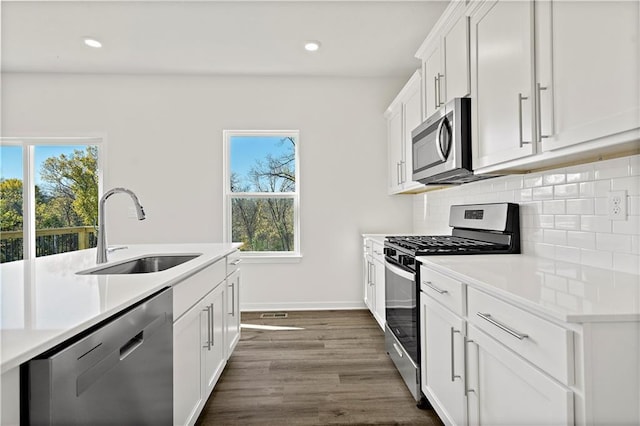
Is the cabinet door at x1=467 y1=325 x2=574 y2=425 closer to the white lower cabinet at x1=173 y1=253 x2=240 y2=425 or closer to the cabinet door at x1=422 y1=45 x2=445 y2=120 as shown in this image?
the white lower cabinet at x1=173 y1=253 x2=240 y2=425

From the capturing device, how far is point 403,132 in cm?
343

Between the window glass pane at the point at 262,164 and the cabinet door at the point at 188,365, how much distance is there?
2.48 meters

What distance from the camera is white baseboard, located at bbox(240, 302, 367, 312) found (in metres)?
4.06

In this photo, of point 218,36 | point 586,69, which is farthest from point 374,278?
point 218,36

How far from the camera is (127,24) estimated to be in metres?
2.98

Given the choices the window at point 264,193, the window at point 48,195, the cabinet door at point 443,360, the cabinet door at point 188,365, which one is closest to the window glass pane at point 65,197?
the window at point 48,195

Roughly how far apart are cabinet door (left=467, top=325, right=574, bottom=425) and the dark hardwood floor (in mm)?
681

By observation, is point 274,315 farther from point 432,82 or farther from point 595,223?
point 595,223

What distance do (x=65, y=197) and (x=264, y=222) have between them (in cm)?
230

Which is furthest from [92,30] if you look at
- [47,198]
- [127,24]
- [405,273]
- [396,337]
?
[396,337]

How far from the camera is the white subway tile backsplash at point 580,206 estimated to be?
60.9 inches

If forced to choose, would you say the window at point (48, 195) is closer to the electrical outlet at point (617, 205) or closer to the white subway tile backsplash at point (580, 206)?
the white subway tile backsplash at point (580, 206)

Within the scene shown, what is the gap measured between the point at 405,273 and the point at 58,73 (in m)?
4.33

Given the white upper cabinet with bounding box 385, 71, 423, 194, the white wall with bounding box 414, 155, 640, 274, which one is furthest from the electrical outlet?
the white upper cabinet with bounding box 385, 71, 423, 194
